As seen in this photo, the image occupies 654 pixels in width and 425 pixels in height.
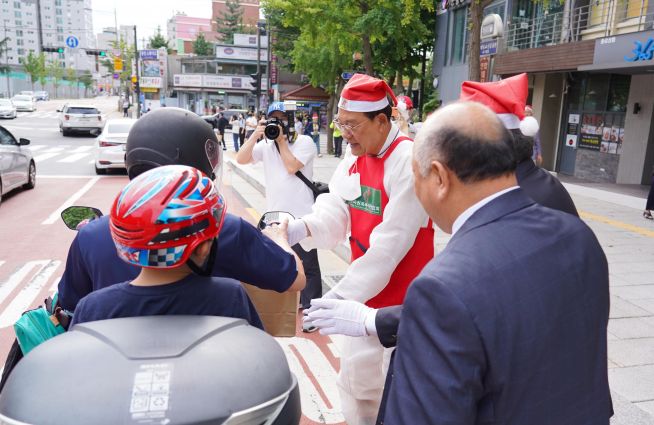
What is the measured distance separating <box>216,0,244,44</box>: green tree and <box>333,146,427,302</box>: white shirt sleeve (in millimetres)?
82972

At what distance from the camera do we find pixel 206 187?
1516 millimetres

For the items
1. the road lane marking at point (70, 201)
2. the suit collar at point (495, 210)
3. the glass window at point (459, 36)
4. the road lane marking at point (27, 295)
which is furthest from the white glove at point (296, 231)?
the glass window at point (459, 36)

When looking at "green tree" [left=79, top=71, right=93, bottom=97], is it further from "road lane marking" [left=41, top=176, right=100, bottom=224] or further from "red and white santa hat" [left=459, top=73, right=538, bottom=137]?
"red and white santa hat" [left=459, top=73, right=538, bottom=137]

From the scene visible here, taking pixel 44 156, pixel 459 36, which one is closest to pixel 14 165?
pixel 44 156

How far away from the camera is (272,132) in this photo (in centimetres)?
455

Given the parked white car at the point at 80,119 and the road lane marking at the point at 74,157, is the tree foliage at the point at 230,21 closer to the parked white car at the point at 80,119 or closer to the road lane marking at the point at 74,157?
the parked white car at the point at 80,119

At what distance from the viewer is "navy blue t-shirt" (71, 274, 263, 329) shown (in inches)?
59.1

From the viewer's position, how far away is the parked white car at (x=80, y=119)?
27.4 meters

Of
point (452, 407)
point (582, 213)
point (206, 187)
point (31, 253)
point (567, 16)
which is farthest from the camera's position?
point (567, 16)

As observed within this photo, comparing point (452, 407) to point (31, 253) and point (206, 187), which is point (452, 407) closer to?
point (206, 187)

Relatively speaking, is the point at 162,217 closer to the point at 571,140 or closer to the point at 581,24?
the point at 581,24

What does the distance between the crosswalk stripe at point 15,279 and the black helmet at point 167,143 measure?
415 centimetres

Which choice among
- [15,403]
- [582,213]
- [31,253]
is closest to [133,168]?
[15,403]

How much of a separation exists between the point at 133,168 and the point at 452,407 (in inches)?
62.0
